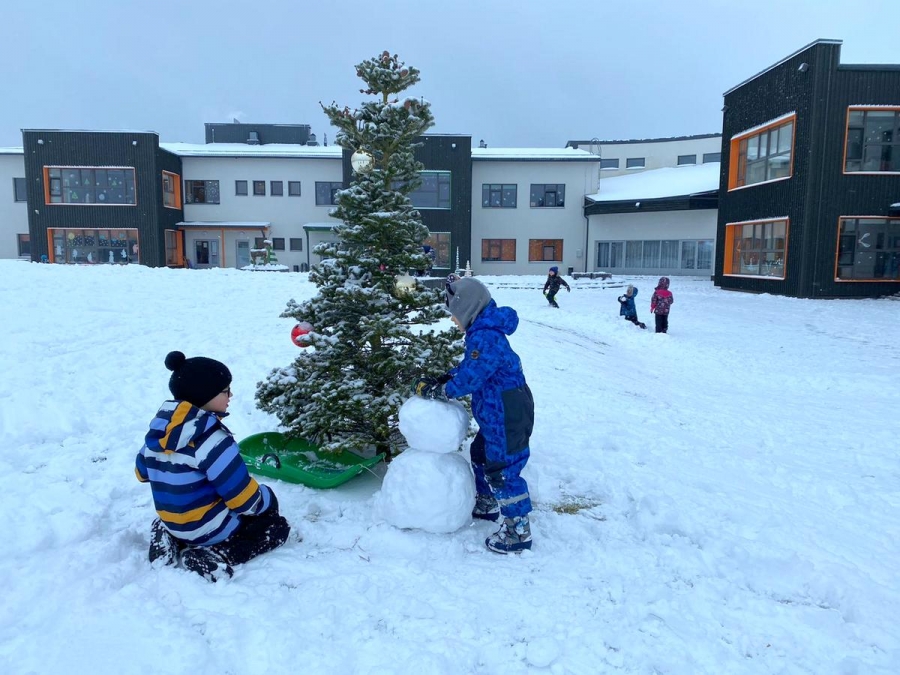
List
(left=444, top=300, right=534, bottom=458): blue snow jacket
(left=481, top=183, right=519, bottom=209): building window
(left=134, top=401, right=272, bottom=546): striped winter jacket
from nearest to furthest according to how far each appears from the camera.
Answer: (left=134, top=401, right=272, bottom=546): striped winter jacket, (left=444, top=300, right=534, bottom=458): blue snow jacket, (left=481, top=183, right=519, bottom=209): building window

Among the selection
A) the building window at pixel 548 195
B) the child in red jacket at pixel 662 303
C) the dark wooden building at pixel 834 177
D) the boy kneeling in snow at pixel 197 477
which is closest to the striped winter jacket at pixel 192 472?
the boy kneeling in snow at pixel 197 477

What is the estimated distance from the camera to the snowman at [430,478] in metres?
4.01

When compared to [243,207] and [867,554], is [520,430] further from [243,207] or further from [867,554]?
[243,207]

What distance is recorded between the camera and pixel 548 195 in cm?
3778

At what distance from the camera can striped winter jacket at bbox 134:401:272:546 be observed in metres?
3.46

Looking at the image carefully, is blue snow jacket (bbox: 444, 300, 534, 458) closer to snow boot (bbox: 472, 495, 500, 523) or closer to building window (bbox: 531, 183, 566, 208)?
snow boot (bbox: 472, 495, 500, 523)

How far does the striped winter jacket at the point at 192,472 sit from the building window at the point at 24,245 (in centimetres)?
4206

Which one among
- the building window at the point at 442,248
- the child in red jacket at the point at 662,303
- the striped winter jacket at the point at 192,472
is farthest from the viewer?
the building window at the point at 442,248

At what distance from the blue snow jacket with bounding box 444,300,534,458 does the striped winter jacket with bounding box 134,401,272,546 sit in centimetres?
145

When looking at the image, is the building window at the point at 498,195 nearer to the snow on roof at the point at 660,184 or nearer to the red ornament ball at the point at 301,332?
the snow on roof at the point at 660,184

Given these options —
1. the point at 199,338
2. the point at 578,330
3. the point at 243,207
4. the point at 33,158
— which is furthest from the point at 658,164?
the point at 199,338

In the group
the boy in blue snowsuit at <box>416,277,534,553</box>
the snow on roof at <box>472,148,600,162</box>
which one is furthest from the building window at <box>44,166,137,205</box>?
the boy in blue snowsuit at <box>416,277,534,553</box>

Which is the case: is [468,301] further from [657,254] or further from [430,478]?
[657,254]

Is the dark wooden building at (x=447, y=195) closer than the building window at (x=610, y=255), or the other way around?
the dark wooden building at (x=447, y=195)
